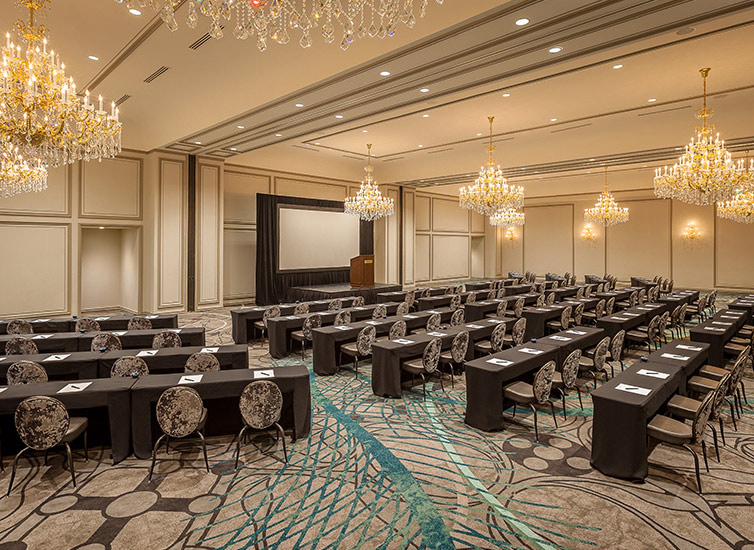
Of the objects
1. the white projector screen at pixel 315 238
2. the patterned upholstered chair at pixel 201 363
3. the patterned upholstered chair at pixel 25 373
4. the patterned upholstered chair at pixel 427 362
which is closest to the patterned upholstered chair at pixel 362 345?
the patterned upholstered chair at pixel 427 362

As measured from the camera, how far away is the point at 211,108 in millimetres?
9727

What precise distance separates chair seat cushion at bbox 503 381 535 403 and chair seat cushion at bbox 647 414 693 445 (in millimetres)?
1147

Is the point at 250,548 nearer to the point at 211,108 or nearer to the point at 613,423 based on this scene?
the point at 613,423

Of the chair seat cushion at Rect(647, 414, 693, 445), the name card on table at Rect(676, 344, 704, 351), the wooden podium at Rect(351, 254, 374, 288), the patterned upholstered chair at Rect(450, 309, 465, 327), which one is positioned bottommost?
the chair seat cushion at Rect(647, 414, 693, 445)

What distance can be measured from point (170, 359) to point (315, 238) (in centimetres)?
1098

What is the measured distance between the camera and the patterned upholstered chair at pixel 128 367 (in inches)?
203

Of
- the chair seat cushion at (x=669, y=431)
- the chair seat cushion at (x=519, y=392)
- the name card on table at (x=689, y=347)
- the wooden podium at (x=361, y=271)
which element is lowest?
Answer: the chair seat cushion at (x=669, y=431)

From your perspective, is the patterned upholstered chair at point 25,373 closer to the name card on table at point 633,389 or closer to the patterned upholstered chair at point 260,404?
the patterned upholstered chair at point 260,404

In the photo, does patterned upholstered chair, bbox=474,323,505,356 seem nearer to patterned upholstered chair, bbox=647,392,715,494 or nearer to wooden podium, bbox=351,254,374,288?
patterned upholstered chair, bbox=647,392,715,494

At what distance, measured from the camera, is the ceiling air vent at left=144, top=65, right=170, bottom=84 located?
7.81 m

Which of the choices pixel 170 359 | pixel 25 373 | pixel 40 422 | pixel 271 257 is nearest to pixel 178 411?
pixel 40 422

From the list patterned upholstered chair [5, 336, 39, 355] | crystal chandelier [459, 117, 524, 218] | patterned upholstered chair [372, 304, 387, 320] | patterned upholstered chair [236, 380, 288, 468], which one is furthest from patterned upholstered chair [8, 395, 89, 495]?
crystal chandelier [459, 117, 524, 218]

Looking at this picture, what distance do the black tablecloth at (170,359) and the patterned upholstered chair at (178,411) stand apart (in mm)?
1620

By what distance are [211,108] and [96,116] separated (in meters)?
4.15
